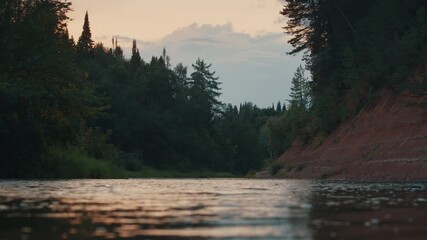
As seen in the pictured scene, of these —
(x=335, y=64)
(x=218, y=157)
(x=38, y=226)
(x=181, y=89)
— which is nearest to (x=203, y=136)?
(x=218, y=157)

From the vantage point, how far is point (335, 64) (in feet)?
200

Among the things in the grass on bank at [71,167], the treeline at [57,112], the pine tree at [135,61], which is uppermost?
the pine tree at [135,61]

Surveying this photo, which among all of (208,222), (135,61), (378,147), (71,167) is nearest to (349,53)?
(378,147)

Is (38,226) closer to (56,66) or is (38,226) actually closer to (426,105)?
(56,66)

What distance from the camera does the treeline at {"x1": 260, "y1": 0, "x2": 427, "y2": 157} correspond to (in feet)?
149

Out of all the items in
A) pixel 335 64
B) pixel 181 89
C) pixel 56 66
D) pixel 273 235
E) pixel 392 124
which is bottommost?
pixel 273 235

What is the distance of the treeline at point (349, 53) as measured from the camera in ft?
149

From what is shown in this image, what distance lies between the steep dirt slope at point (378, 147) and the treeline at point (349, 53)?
1.51m

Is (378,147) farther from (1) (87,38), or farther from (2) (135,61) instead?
(2) (135,61)

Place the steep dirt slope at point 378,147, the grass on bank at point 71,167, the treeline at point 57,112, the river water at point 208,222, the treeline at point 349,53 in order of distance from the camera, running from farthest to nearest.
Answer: the treeline at point 349,53 < the grass on bank at point 71,167 < the steep dirt slope at point 378,147 < the treeline at point 57,112 < the river water at point 208,222

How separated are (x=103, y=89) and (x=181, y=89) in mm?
42080

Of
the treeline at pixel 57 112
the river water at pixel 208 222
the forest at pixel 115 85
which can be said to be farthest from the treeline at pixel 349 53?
the river water at pixel 208 222

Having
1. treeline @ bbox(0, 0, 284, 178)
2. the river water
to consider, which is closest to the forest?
treeline @ bbox(0, 0, 284, 178)

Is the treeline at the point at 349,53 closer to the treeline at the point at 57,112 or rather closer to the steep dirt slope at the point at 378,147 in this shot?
the steep dirt slope at the point at 378,147
